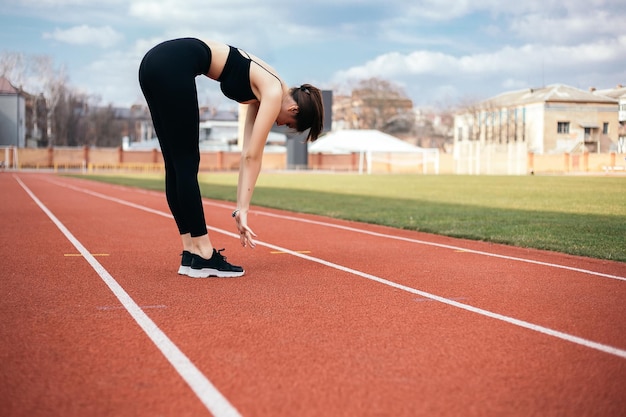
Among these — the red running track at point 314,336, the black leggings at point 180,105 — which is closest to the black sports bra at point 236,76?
the black leggings at point 180,105

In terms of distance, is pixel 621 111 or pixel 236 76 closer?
pixel 236 76

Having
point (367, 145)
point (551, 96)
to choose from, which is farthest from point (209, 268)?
point (367, 145)

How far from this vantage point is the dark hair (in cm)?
500

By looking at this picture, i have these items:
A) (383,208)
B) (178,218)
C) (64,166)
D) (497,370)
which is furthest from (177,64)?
(64,166)

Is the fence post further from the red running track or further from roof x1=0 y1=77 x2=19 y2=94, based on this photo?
the red running track

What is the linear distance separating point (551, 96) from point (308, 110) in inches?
1415

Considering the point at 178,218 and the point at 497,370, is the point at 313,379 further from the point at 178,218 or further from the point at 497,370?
the point at 178,218

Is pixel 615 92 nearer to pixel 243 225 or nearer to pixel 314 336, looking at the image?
pixel 243 225

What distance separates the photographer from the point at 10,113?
75.2 metres

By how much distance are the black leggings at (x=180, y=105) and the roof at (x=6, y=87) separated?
76316mm

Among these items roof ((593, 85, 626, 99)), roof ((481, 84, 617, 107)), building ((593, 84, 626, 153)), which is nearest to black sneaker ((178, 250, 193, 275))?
building ((593, 84, 626, 153))

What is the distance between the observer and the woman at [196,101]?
197 inches

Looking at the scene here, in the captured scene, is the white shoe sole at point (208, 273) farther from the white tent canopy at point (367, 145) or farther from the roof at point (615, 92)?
the white tent canopy at point (367, 145)

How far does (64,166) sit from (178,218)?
62.2 metres
